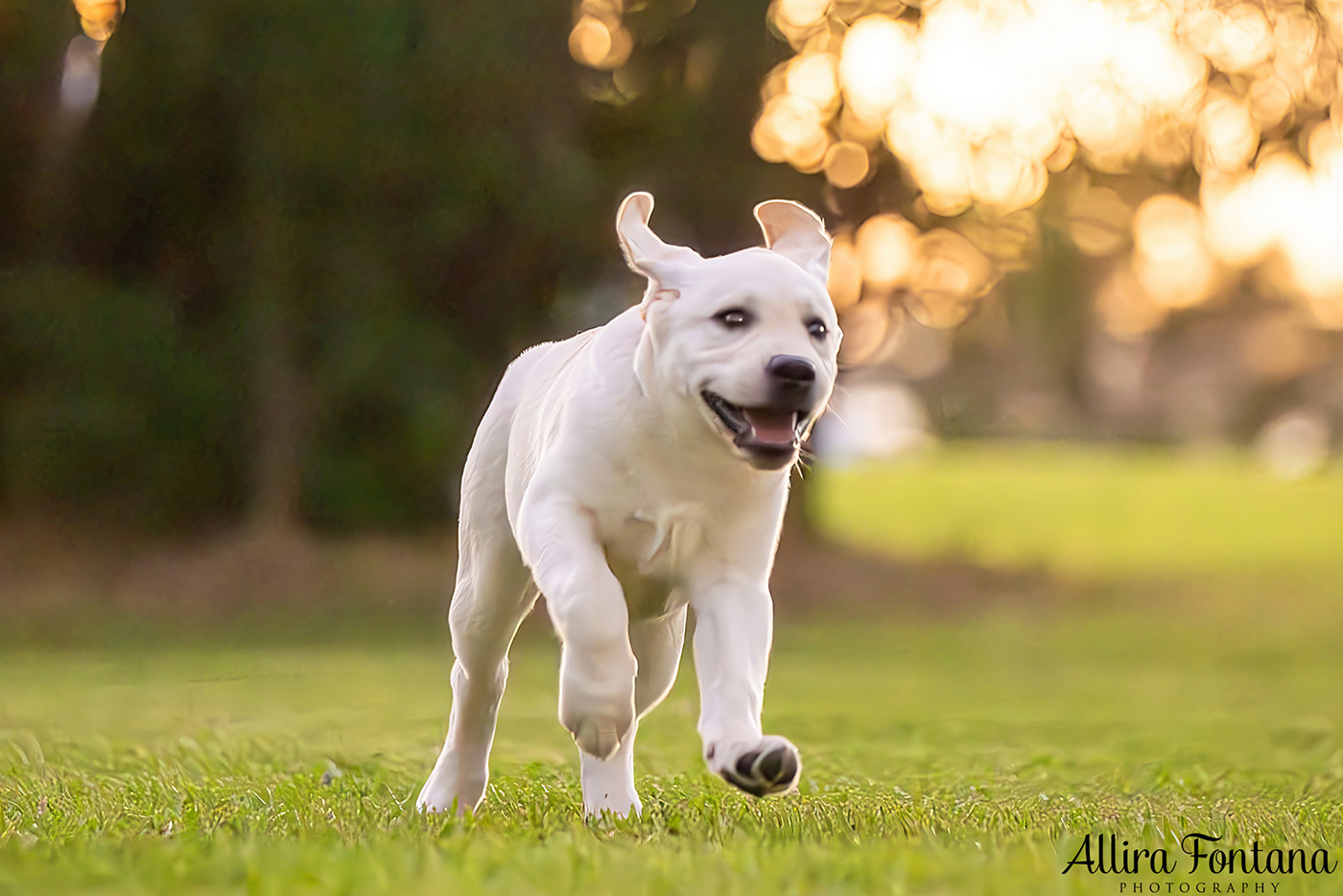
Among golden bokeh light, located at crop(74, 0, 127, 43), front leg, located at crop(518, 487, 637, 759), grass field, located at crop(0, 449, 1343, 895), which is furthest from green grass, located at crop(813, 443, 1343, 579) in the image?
front leg, located at crop(518, 487, 637, 759)

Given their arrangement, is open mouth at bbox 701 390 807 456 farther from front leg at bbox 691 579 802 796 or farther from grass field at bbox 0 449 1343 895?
grass field at bbox 0 449 1343 895

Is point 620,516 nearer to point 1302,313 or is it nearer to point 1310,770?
point 1310,770

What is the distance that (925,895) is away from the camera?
400 cm

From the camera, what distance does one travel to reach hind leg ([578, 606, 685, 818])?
5.68 meters

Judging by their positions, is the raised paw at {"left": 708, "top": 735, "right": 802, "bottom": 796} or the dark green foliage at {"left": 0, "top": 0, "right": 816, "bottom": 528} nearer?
the raised paw at {"left": 708, "top": 735, "right": 802, "bottom": 796}

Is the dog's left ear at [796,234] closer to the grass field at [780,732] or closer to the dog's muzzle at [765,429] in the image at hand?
the dog's muzzle at [765,429]

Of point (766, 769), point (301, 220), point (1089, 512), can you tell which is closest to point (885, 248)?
point (301, 220)

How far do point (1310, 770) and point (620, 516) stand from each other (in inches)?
191

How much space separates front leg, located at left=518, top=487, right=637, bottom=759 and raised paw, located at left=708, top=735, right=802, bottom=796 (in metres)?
0.38

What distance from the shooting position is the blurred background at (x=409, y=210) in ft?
60.4

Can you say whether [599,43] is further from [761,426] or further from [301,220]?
[761,426]

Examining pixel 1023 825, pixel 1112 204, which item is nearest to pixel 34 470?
pixel 1112 204

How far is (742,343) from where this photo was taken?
4797mm

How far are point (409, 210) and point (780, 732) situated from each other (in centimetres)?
960
